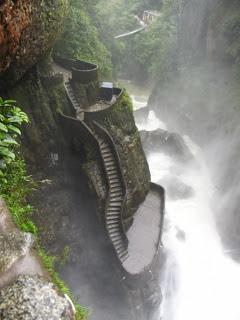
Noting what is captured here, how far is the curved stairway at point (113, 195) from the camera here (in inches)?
711

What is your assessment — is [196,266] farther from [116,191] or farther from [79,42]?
[79,42]

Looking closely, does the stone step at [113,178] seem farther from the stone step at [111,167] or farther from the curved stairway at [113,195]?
the stone step at [111,167]

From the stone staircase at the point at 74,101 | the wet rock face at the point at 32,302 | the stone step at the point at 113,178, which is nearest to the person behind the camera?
the wet rock face at the point at 32,302

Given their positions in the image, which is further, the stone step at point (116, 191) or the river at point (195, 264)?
the river at point (195, 264)

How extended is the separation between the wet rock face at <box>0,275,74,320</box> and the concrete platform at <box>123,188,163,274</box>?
12502 mm

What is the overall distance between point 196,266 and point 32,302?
20.1 m

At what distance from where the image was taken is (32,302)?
564 cm

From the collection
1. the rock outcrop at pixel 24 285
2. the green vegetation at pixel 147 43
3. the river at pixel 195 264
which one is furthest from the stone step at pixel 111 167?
the green vegetation at pixel 147 43

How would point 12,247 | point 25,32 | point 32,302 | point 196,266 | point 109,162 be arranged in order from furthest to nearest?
1. point 196,266
2. point 109,162
3. point 25,32
4. point 12,247
5. point 32,302

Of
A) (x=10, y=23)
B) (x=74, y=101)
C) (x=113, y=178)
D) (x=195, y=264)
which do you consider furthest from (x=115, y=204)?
(x=10, y=23)

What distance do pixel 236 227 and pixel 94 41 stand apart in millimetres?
17951

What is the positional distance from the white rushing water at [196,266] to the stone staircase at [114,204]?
5.88 metres

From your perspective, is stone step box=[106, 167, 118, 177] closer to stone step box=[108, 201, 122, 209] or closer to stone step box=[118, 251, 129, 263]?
stone step box=[108, 201, 122, 209]

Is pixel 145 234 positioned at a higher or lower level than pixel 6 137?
lower
